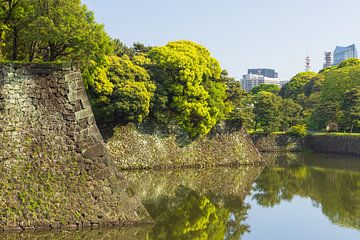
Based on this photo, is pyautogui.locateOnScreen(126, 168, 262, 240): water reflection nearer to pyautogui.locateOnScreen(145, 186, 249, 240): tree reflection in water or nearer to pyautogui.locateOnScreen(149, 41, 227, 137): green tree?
pyautogui.locateOnScreen(145, 186, 249, 240): tree reflection in water

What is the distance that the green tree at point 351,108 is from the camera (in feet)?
144

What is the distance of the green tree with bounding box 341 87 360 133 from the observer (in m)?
43.8

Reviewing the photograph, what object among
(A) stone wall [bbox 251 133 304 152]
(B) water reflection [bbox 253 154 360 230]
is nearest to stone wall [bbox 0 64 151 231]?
(B) water reflection [bbox 253 154 360 230]

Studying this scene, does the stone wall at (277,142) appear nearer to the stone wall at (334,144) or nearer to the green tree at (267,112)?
the stone wall at (334,144)

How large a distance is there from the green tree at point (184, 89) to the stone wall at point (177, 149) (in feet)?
4.06

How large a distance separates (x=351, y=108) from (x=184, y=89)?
2516 centimetres

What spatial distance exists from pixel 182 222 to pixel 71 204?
4.01m

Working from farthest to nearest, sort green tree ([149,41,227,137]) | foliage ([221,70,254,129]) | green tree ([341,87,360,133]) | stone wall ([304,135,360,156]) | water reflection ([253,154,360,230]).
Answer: green tree ([341,87,360,133])
stone wall ([304,135,360,156])
foliage ([221,70,254,129])
green tree ([149,41,227,137])
water reflection ([253,154,360,230])

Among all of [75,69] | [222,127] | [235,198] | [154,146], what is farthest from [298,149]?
[75,69]

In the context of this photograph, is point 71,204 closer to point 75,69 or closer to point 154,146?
point 75,69

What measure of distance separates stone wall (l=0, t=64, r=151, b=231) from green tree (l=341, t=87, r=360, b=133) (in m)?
37.6

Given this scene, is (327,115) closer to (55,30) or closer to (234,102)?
(234,102)

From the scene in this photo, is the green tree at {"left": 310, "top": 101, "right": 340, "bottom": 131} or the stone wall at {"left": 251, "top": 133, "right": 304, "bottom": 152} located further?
the green tree at {"left": 310, "top": 101, "right": 340, "bottom": 131}

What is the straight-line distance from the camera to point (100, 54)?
1555 cm
